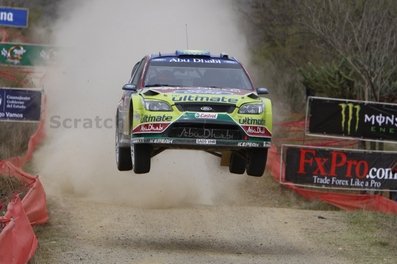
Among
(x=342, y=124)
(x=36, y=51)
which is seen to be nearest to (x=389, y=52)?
(x=342, y=124)

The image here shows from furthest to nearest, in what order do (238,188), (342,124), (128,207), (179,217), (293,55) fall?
(293,55) < (238,188) < (342,124) < (128,207) < (179,217)

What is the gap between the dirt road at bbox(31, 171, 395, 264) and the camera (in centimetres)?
1098

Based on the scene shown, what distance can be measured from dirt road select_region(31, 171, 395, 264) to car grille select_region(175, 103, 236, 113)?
2019 mm

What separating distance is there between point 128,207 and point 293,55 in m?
20.2

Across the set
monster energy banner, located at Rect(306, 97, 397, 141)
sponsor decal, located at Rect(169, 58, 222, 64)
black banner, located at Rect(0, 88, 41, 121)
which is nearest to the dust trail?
black banner, located at Rect(0, 88, 41, 121)

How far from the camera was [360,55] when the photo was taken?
72.6 ft

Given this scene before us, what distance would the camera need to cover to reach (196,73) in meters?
11.2

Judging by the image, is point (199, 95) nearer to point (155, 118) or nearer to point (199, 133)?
point (199, 133)

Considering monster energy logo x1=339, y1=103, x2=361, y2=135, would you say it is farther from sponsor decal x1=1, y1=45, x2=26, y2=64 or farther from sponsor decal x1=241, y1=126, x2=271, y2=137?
sponsor decal x1=1, y1=45, x2=26, y2=64

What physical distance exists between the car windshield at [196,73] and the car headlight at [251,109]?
77 cm

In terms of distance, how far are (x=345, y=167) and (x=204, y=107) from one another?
919 centimetres

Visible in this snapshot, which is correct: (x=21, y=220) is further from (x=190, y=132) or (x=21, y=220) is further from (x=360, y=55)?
(x=360, y=55)

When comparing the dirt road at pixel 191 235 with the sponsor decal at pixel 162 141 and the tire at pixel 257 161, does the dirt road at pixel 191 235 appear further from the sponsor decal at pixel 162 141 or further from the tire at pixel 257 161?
the sponsor decal at pixel 162 141

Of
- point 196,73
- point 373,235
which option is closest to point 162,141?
point 196,73
